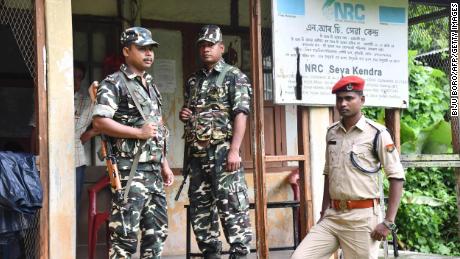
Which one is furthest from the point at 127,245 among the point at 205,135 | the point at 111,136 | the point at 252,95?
the point at 252,95

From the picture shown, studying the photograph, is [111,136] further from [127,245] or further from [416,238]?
[416,238]

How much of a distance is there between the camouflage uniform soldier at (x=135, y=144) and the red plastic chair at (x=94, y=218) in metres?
1.80

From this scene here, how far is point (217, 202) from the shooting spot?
523cm

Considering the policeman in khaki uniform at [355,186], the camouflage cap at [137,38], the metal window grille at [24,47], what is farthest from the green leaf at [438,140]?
the camouflage cap at [137,38]

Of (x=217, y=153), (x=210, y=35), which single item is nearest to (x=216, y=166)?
(x=217, y=153)

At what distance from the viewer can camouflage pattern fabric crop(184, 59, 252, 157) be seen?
525cm

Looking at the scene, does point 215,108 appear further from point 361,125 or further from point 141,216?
point 361,125

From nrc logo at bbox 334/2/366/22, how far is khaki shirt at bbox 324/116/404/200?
76.4 inches

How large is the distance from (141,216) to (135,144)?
0.52 m

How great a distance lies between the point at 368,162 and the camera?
14.8ft

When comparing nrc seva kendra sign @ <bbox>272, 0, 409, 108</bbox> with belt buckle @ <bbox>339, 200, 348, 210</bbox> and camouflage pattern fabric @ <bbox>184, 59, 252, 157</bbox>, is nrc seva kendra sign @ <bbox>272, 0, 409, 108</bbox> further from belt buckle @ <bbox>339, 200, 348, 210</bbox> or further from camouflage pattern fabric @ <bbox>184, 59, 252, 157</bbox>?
belt buckle @ <bbox>339, 200, 348, 210</bbox>

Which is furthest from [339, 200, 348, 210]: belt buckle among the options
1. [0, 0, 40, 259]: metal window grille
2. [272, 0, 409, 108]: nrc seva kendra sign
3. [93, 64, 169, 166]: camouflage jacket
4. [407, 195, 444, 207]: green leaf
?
[407, 195, 444, 207]: green leaf

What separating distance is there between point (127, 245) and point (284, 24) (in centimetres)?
252

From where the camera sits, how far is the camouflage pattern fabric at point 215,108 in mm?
5246
